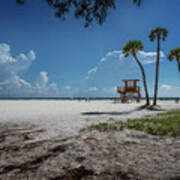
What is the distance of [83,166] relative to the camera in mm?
2824

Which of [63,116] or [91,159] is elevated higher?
[91,159]

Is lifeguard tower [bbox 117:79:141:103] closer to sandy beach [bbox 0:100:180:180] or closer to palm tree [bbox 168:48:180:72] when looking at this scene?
palm tree [bbox 168:48:180:72]

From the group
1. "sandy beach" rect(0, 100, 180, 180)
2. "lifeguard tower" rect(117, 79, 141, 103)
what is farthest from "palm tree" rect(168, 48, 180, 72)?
Result: "sandy beach" rect(0, 100, 180, 180)

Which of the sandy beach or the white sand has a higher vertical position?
the sandy beach

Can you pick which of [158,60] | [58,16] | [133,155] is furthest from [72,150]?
[158,60]

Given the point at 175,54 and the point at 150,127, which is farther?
the point at 175,54

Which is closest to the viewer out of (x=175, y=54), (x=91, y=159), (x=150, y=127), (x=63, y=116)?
(x=91, y=159)

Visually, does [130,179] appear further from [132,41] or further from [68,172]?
[132,41]

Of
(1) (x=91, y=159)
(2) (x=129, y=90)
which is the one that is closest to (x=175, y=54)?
(2) (x=129, y=90)

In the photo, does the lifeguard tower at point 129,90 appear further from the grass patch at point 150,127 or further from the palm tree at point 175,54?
the grass patch at point 150,127

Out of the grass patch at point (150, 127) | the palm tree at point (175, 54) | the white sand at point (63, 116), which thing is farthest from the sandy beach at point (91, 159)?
the palm tree at point (175, 54)

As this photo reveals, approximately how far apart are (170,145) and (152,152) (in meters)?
0.88

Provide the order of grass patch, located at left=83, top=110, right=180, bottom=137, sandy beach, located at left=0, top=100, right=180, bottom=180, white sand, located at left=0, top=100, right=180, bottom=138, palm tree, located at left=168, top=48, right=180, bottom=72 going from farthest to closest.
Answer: palm tree, located at left=168, top=48, right=180, bottom=72 < white sand, located at left=0, top=100, right=180, bottom=138 < grass patch, located at left=83, top=110, right=180, bottom=137 < sandy beach, located at left=0, top=100, right=180, bottom=180

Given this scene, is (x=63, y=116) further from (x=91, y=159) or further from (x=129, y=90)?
(x=129, y=90)
